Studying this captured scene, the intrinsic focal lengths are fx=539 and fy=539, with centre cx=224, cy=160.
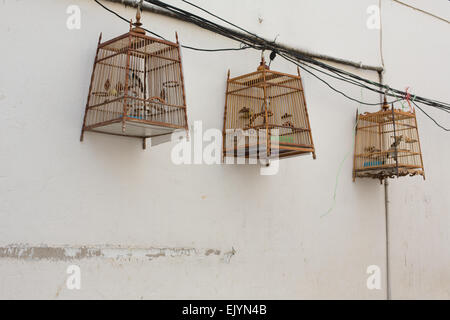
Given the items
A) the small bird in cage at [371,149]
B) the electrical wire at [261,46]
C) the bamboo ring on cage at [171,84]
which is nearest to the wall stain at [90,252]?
the bamboo ring on cage at [171,84]

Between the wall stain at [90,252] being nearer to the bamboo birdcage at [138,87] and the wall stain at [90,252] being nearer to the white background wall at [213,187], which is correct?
the white background wall at [213,187]

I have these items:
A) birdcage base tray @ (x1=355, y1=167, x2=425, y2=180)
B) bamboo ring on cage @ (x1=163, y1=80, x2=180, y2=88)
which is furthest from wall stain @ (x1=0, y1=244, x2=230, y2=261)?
birdcage base tray @ (x1=355, y1=167, x2=425, y2=180)

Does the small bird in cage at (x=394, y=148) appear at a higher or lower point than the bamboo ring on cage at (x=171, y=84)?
lower

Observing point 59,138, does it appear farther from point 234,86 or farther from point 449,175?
point 449,175

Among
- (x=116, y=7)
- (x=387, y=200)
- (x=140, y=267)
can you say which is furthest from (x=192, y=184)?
(x=387, y=200)

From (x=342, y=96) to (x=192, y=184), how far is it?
194cm

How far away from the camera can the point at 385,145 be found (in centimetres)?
502

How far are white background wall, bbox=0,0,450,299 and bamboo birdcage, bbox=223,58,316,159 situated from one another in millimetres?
130

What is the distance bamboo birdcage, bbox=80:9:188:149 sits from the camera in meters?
3.31

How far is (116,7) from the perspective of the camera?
148 inches

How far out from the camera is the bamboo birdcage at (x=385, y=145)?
4.75 meters

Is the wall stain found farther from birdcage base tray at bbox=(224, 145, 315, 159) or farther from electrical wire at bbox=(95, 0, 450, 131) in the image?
electrical wire at bbox=(95, 0, 450, 131)

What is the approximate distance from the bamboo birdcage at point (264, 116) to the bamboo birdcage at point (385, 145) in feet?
3.29

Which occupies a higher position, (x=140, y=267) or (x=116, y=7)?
(x=116, y=7)
